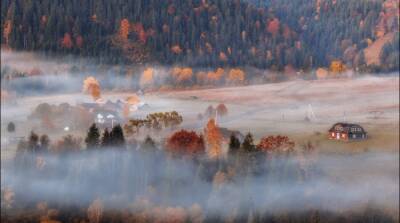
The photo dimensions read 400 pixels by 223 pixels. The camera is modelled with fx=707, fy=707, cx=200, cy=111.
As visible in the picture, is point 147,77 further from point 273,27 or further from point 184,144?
point 273,27

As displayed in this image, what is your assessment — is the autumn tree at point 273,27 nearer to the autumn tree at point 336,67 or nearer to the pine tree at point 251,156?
the autumn tree at point 336,67

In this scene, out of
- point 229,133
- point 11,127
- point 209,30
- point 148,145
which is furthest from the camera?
point 209,30

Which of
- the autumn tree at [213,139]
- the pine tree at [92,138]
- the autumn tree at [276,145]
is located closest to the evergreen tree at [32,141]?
the pine tree at [92,138]

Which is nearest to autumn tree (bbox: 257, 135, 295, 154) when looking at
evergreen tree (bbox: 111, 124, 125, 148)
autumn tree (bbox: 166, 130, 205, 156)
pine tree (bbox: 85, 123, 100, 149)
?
autumn tree (bbox: 166, 130, 205, 156)

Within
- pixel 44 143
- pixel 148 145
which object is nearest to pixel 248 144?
pixel 148 145

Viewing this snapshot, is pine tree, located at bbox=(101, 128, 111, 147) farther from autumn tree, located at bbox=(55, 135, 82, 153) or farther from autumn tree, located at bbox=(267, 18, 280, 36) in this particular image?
autumn tree, located at bbox=(267, 18, 280, 36)

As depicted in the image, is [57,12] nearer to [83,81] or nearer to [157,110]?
[83,81]

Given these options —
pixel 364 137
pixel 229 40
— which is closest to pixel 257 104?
pixel 229 40
